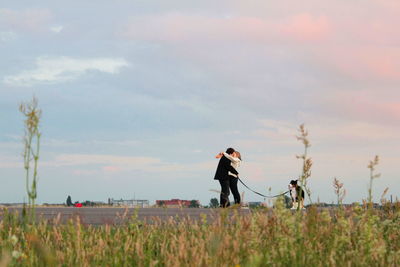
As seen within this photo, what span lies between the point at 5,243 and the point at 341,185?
3.81m

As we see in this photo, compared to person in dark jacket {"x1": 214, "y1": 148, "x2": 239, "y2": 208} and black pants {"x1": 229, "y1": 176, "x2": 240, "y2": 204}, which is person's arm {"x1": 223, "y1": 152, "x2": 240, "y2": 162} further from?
black pants {"x1": 229, "y1": 176, "x2": 240, "y2": 204}

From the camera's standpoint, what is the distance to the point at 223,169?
19.7 metres

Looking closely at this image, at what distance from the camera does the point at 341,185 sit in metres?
6.13

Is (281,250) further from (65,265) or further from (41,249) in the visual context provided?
(41,249)

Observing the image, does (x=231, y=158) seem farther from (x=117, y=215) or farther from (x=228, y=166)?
(x=117, y=215)

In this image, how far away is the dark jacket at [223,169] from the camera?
19.6 m

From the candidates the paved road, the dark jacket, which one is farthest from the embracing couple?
the paved road

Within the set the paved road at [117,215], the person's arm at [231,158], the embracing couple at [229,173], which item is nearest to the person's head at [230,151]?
the embracing couple at [229,173]

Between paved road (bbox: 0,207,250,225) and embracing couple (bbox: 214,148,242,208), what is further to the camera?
embracing couple (bbox: 214,148,242,208)

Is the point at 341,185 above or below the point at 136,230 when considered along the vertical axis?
above

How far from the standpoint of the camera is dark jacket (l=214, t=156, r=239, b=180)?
1961cm

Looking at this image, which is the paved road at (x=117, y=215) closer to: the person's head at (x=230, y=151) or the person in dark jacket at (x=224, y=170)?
the person in dark jacket at (x=224, y=170)

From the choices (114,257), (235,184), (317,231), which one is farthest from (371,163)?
(235,184)

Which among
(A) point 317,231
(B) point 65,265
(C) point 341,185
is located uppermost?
(C) point 341,185
